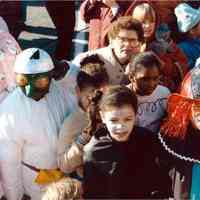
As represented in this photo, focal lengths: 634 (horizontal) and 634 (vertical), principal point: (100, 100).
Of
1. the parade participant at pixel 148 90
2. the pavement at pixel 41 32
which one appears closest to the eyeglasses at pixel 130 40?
the parade participant at pixel 148 90

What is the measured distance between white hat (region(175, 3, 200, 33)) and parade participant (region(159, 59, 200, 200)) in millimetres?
1502

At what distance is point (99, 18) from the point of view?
3.93 metres

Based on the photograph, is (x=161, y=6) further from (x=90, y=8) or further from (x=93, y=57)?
(x=93, y=57)

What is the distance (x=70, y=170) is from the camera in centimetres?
290

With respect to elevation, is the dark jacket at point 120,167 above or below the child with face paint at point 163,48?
below

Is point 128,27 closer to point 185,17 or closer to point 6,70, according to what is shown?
point 6,70

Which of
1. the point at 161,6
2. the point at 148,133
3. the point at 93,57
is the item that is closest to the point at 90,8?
the point at 161,6

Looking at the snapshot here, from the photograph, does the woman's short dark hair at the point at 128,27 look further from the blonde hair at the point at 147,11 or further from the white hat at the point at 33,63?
the white hat at the point at 33,63

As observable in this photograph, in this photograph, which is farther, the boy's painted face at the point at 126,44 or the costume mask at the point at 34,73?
the boy's painted face at the point at 126,44

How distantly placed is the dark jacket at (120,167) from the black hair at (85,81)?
276 mm

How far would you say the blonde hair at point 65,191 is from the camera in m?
2.49

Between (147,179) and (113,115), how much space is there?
325 millimetres

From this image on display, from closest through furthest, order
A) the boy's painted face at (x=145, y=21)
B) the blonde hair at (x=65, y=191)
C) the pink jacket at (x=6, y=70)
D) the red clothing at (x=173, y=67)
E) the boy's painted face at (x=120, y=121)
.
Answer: the blonde hair at (x=65, y=191) → the boy's painted face at (x=120, y=121) → the pink jacket at (x=6, y=70) → the red clothing at (x=173, y=67) → the boy's painted face at (x=145, y=21)

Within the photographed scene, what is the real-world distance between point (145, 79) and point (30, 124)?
59 cm
